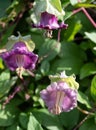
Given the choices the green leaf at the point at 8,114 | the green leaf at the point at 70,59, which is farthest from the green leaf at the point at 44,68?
the green leaf at the point at 8,114

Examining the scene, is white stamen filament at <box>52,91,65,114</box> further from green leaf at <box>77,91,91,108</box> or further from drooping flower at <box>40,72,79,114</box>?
green leaf at <box>77,91,91,108</box>

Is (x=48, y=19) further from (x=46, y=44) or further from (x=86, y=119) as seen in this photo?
(x=86, y=119)

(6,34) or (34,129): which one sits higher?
(6,34)

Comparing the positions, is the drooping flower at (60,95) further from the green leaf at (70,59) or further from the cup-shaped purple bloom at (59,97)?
the green leaf at (70,59)

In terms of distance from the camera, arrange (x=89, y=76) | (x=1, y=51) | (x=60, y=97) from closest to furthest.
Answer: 1. (x=60, y=97)
2. (x=1, y=51)
3. (x=89, y=76)

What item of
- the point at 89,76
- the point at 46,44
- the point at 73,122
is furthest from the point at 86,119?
the point at 46,44

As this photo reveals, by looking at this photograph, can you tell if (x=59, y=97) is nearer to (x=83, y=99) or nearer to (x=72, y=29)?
(x=83, y=99)

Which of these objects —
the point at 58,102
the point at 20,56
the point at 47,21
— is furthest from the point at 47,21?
the point at 58,102
